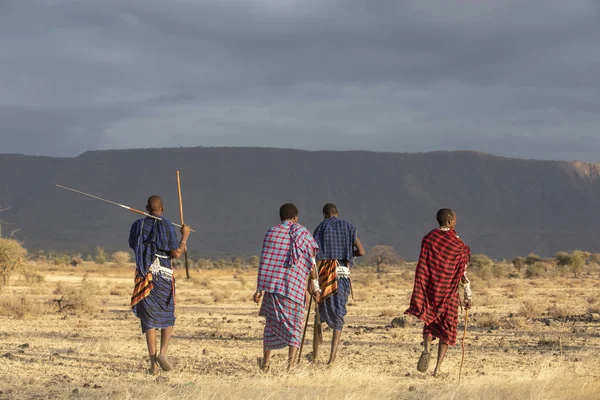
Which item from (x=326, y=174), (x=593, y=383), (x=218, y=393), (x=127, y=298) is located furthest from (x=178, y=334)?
(x=326, y=174)

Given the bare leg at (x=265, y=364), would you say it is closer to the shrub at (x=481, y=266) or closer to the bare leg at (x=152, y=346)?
the bare leg at (x=152, y=346)

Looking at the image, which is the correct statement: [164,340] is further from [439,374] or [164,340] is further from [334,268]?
[439,374]

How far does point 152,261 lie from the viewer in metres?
9.41

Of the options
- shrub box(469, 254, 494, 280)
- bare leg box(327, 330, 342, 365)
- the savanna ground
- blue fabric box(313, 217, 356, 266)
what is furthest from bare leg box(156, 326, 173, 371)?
shrub box(469, 254, 494, 280)

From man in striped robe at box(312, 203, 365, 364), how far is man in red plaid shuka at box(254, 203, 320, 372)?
2.85 ft

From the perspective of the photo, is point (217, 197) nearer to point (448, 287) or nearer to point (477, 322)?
point (477, 322)

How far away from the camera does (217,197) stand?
104375 mm

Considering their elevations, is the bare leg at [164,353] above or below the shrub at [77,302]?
above

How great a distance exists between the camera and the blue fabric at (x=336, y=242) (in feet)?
34.2

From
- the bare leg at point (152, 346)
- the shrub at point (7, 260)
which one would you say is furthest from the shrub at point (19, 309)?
the bare leg at point (152, 346)

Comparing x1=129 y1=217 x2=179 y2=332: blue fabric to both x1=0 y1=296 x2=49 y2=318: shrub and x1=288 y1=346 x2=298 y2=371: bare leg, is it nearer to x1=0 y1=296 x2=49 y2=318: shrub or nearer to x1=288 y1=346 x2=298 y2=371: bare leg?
x1=288 y1=346 x2=298 y2=371: bare leg

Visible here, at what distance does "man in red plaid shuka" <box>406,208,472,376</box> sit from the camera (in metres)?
9.62

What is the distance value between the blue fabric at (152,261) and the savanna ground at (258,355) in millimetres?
700

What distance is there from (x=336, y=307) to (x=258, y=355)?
198cm
